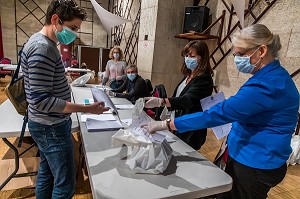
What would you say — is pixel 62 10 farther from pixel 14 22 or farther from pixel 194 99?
pixel 14 22

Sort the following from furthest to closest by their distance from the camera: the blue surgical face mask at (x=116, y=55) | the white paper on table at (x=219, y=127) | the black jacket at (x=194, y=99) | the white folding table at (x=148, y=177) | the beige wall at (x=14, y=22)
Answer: the beige wall at (x=14, y=22) < the blue surgical face mask at (x=116, y=55) < the black jacket at (x=194, y=99) < the white paper on table at (x=219, y=127) < the white folding table at (x=148, y=177)

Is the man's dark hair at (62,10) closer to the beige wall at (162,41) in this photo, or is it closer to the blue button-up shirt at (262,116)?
the blue button-up shirt at (262,116)

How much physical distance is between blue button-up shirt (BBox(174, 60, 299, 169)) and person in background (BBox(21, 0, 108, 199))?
0.59m

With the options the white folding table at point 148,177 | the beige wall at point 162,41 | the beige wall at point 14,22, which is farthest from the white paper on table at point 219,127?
the beige wall at point 14,22

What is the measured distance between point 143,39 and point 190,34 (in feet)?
4.05

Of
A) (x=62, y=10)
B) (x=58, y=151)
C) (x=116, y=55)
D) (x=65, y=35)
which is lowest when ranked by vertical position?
(x=58, y=151)

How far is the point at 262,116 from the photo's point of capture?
0.81 m

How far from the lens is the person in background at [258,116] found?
0.78 metres

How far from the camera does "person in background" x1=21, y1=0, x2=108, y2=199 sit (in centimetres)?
82

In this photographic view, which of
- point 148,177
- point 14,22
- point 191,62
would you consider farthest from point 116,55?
point 14,22

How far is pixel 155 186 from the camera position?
2.46 ft

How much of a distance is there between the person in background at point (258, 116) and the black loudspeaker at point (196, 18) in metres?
2.94

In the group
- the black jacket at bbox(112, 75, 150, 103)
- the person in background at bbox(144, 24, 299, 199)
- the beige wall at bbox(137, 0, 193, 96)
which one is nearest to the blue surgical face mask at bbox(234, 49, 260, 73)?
the person in background at bbox(144, 24, 299, 199)

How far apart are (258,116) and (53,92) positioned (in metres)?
0.88
